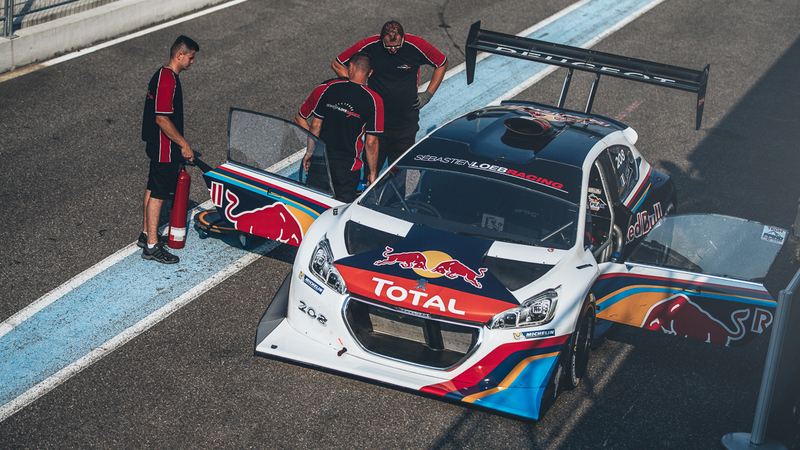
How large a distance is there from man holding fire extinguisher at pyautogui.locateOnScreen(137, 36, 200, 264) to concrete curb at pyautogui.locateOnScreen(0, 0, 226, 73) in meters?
4.62

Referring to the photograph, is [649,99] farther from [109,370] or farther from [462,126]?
[109,370]

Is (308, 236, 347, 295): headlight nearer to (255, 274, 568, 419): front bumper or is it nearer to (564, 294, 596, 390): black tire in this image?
(255, 274, 568, 419): front bumper

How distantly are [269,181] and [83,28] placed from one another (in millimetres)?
6133

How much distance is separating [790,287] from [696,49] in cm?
908

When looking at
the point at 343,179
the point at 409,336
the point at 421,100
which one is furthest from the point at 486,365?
the point at 421,100

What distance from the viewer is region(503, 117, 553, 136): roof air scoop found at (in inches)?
246

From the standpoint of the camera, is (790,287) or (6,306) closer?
(790,287)

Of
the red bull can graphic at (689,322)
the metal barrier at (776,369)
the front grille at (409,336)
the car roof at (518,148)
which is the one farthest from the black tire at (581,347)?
the metal barrier at (776,369)

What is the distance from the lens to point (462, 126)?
646cm

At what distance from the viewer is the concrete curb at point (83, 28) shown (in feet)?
32.2

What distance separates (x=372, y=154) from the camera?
688 centimetres

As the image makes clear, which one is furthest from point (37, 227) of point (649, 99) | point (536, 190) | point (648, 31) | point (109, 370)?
point (648, 31)

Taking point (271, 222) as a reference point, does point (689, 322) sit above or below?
above

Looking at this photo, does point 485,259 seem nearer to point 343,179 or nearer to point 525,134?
point 525,134
